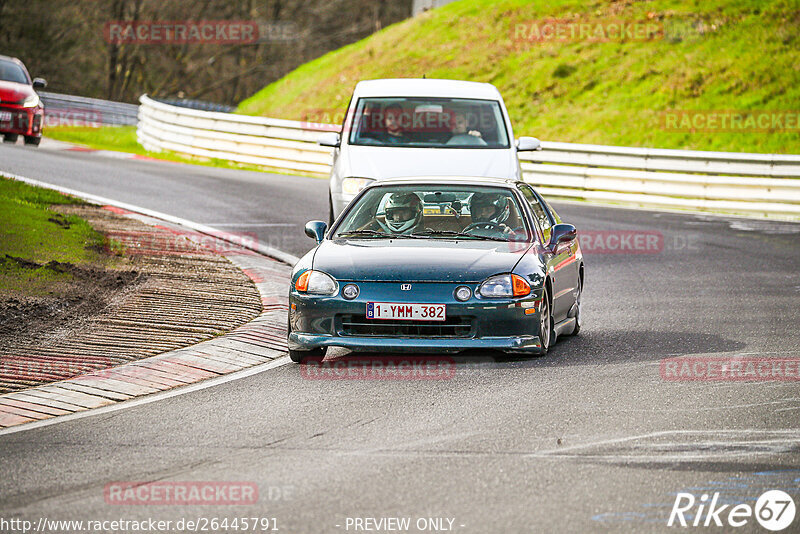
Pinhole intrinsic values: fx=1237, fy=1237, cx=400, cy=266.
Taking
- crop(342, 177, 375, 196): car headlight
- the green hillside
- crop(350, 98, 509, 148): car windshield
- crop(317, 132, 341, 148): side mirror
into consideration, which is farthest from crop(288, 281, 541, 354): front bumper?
the green hillside

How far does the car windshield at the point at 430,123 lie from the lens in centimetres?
1483

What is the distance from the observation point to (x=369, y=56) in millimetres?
37250

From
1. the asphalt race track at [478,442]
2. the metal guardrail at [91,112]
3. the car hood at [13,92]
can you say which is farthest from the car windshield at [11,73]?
the asphalt race track at [478,442]

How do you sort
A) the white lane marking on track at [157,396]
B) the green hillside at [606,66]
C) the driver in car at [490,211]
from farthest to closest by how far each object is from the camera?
the green hillside at [606,66] → the driver in car at [490,211] → the white lane marking on track at [157,396]

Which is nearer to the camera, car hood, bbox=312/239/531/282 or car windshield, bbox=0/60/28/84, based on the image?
car hood, bbox=312/239/531/282

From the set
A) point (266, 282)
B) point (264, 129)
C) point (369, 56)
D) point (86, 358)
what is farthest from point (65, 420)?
point (369, 56)

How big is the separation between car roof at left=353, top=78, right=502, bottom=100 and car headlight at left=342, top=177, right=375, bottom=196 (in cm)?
181

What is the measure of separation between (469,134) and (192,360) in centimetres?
676

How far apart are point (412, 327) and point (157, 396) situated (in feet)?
6.31

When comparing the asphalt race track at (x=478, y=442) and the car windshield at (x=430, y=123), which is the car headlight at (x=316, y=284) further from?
the car windshield at (x=430, y=123)

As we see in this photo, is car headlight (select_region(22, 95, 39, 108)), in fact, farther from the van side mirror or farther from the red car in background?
the van side mirror

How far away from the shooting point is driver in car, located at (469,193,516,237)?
33.3 ft

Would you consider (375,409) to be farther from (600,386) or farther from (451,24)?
(451,24)

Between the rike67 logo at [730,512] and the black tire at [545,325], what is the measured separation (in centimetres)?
351
